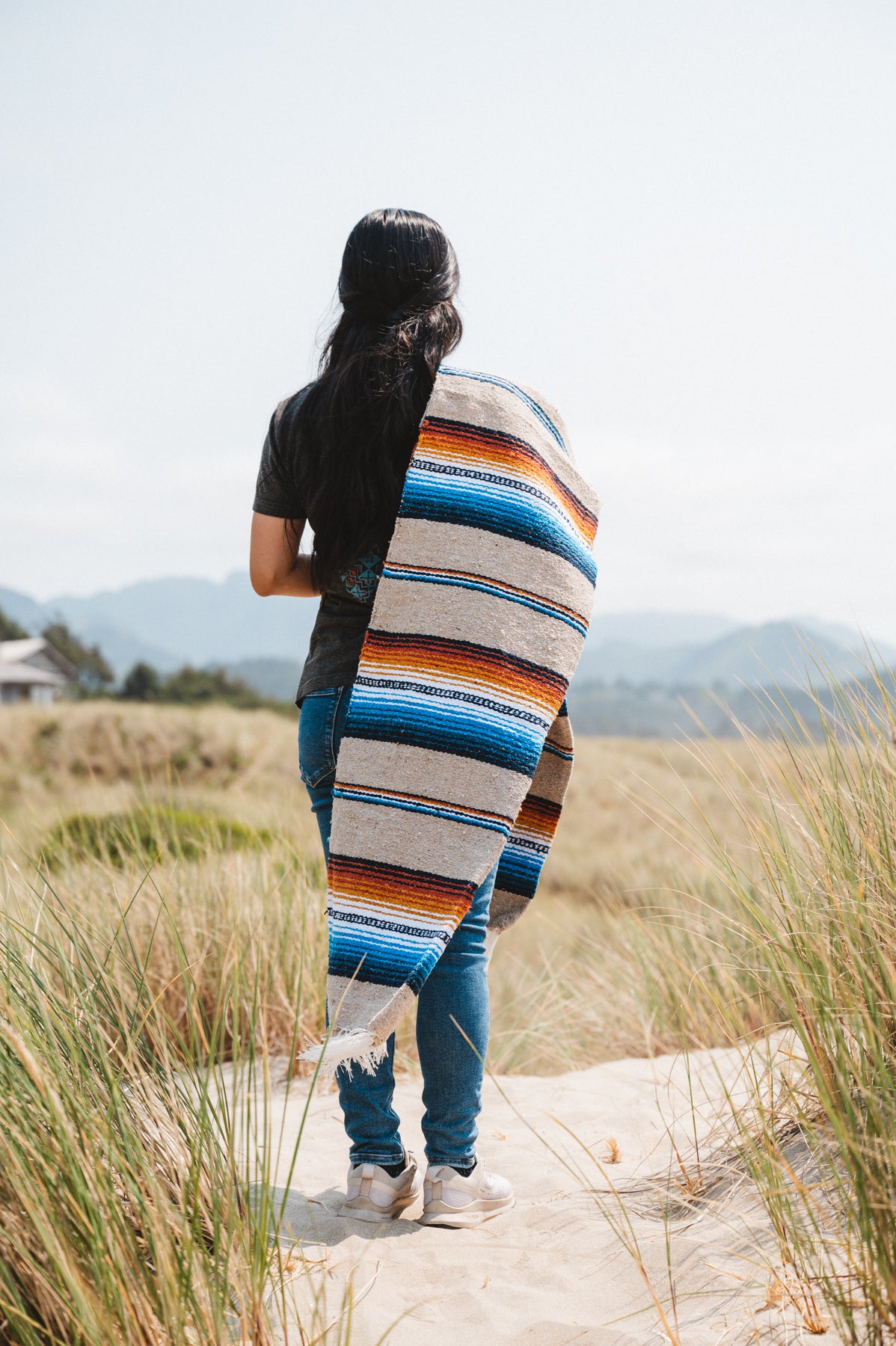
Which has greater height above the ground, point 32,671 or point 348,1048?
point 32,671

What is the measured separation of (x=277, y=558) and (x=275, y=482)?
151 mm

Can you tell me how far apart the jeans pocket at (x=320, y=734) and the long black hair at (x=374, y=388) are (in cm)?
23

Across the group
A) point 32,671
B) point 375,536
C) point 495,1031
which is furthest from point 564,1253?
point 32,671

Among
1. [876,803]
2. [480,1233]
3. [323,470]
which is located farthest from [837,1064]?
[323,470]

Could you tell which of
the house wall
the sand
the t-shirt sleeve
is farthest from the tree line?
the t-shirt sleeve

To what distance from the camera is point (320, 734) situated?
183 centimetres

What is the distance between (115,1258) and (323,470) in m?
1.29

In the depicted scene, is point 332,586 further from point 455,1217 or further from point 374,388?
point 455,1217

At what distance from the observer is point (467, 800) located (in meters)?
1.72

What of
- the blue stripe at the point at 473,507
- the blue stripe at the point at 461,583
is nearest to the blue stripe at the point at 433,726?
the blue stripe at the point at 461,583

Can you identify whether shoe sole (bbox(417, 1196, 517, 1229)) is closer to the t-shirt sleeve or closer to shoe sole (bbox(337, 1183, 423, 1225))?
shoe sole (bbox(337, 1183, 423, 1225))

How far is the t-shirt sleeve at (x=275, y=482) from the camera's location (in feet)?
6.07

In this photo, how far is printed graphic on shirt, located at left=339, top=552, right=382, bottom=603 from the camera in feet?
6.05

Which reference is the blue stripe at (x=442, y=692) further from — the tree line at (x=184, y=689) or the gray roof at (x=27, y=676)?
the gray roof at (x=27, y=676)
